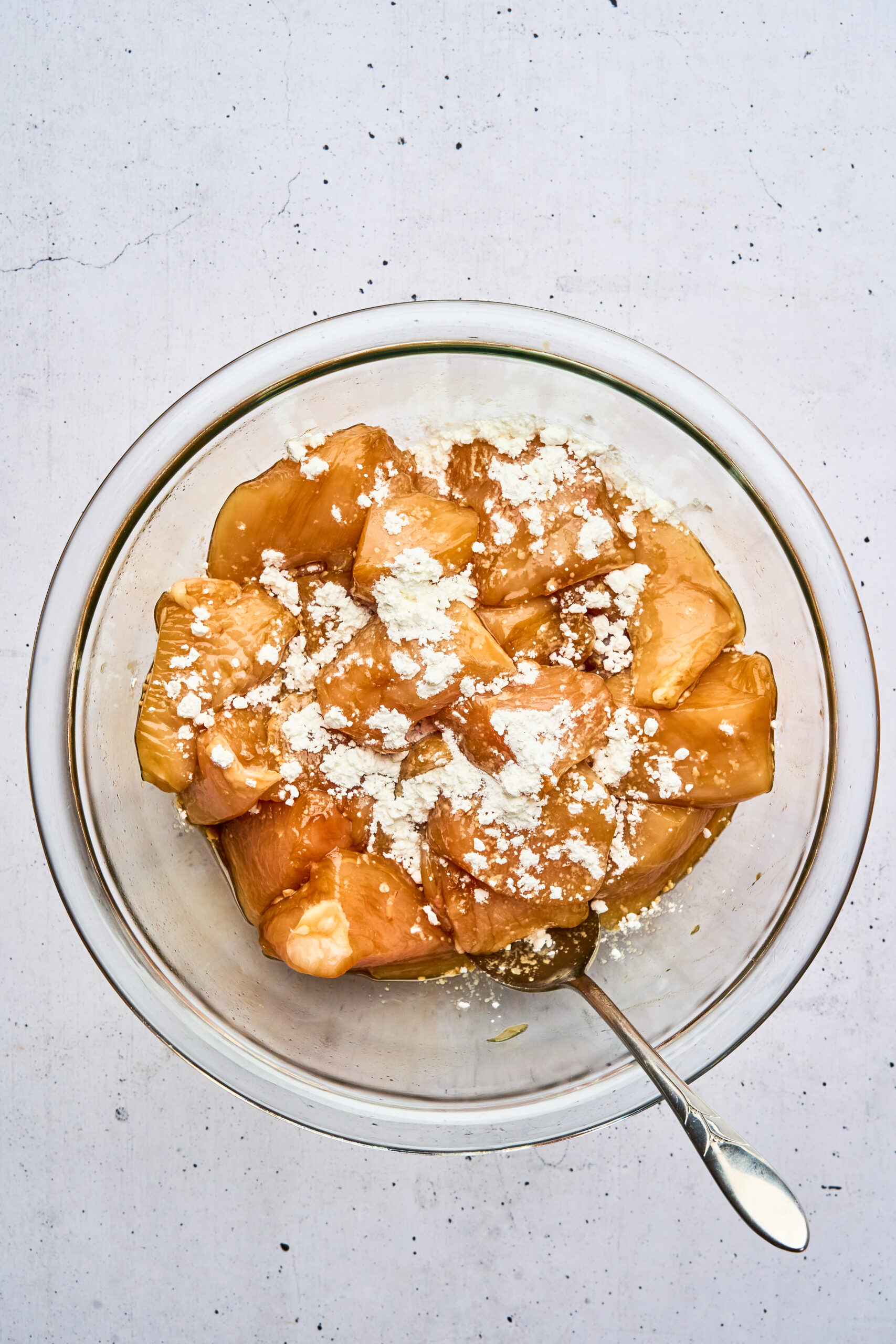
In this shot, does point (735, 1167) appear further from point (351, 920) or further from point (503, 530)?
point (503, 530)

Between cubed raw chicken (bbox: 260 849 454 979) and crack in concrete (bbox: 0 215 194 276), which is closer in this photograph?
cubed raw chicken (bbox: 260 849 454 979)

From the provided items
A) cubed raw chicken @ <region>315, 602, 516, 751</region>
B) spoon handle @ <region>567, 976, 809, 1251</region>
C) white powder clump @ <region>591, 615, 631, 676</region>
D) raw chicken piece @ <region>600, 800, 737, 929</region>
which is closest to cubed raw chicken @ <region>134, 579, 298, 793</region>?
cubed raw chicken @ <region>315, 602, 516, 751</region>

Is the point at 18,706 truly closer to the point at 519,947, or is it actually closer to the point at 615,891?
the point at 519,947

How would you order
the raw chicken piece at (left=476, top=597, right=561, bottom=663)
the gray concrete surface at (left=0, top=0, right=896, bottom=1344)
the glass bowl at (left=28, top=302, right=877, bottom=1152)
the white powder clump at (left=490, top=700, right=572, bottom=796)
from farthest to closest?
the gray concrete surface at (left=0, top=0, right=896, bottom=1344)
the glass bowl at (left=28, top=302, right=877, bottom=1152)
the raw chicken piece at (left=476, top=597, right=561, bottom=663)
the white powder clump at (left=490, top=700, right=572, bottom=796)

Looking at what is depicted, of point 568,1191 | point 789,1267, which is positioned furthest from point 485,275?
point 789,1267

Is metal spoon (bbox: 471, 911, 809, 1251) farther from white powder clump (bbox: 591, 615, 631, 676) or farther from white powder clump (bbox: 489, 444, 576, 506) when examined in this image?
white powder clump (bbox: 489, 444, 576, 506)

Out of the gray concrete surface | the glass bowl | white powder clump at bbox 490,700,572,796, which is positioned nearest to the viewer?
white powder clump at bbox 490,700,572,796
